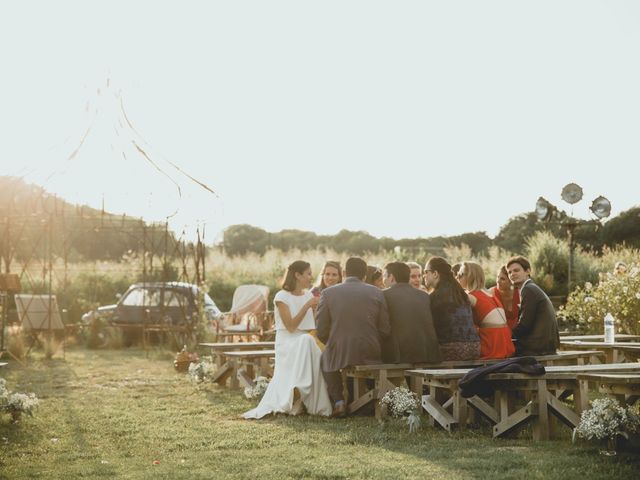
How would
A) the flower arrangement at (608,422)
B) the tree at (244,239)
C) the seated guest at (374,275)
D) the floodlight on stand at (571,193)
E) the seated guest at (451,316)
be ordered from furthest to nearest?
the tree at (244,239) < the floodlight on stand at (571,193) < the seated guest at (374,275) < the seated guest at (451,316) < the flower arrangement at (608,422)

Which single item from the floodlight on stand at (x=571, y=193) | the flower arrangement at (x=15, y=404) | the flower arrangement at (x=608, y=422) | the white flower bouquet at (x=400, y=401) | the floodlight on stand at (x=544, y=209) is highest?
the floodlight on stand at (x=571, y=193)

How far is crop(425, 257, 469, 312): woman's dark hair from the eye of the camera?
8641 millimetres

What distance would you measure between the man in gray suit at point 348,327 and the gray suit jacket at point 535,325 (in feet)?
4.27

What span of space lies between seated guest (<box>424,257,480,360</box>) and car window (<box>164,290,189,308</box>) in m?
10.1

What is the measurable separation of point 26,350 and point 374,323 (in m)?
9.01

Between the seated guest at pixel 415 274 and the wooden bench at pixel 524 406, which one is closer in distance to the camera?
the wooden bench at pixel 524 406

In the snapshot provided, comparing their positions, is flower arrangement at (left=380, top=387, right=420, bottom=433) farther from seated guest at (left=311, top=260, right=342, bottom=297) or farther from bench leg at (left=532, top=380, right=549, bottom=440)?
seated guest at (left=311, top=260, right=342, bottom=297)

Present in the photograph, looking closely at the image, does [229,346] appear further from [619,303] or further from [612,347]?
[619,303]

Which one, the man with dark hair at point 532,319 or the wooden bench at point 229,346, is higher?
the man with dark hair at point 532,319

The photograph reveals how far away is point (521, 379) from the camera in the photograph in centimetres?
725

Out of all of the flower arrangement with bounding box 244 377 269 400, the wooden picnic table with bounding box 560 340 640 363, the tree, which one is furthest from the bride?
the tree

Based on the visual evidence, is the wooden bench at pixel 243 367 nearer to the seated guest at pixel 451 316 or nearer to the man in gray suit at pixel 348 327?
the man in gray suit at pixel 348 327

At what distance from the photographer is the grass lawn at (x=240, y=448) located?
6.01 metres

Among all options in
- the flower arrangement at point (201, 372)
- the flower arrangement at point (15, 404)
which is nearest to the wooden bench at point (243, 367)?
the flower arrangement at point (201, 372)
